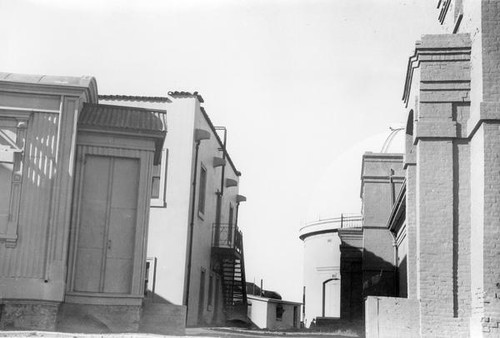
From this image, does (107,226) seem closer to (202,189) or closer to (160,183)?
(160,183)

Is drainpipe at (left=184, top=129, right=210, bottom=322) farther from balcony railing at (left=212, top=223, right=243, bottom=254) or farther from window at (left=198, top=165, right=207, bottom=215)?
balcony railing at (left=212, top=223, right=243, bottom=254)

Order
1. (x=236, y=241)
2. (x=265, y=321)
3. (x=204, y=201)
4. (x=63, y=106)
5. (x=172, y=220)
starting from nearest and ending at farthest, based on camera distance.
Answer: (x=63, y=106)
(x=172, y=220)
(x=204, y=201)
(x=236, y=241)
(x=265, y=321)

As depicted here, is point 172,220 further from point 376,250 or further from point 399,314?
point 399,314

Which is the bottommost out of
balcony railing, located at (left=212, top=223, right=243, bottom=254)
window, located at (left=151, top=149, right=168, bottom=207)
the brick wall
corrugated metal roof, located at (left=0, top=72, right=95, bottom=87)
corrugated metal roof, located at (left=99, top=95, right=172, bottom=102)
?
the brick wall

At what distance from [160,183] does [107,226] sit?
8443mm

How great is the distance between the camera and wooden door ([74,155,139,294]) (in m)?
16.2

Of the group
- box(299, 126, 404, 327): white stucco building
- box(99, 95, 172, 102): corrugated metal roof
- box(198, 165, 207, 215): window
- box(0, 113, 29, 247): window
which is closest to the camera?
box(0, 113, 29, 247): window

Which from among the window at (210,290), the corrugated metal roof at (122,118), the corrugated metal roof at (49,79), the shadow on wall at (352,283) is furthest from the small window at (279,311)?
the corrugated metal roof at (49,79)

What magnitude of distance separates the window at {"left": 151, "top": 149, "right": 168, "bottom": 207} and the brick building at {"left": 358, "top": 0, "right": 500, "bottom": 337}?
10.6 m

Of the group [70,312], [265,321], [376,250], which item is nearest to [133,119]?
[70,312]

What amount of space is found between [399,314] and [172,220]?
10.9 metres

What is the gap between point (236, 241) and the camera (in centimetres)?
3128

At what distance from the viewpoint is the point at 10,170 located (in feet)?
51.8

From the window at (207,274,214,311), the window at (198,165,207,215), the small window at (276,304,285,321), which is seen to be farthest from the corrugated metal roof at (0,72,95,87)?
the small window at (276,304,285,321)
